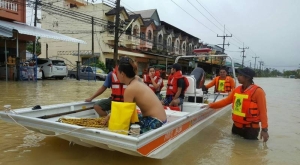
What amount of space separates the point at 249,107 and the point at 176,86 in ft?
5.59

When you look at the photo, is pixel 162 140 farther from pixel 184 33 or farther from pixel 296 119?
pixel 184 33

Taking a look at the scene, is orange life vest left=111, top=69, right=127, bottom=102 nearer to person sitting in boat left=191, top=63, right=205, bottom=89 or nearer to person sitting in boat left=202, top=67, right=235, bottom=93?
person sitting in boat left=191, top=63, right=205, bottom=89

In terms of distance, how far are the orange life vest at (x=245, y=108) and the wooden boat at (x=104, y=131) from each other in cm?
68

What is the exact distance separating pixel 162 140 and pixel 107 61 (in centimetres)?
2150

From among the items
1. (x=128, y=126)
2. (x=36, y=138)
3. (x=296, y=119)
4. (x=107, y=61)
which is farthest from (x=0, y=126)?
(x=107, y=61)

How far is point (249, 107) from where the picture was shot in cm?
407

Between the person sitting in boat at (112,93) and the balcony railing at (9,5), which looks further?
the balcony railing at (9,5)

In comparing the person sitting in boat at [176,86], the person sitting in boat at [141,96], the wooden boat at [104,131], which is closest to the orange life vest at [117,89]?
the wooden boat at [104,131]

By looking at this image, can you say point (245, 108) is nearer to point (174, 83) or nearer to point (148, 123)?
point (174, 83)

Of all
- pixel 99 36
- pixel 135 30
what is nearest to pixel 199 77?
pixel 99 36

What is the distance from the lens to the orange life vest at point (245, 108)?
4.06m

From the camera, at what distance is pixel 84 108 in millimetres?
4621

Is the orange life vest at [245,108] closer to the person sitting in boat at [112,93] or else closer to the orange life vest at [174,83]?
the orange life vest at [174,83]

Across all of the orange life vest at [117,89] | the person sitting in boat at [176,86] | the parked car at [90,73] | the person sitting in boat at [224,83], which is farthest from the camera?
the parked car at [90,73]
